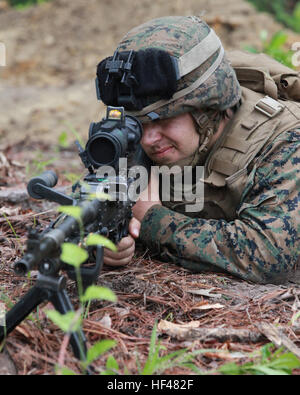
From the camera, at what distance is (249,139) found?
122 inches

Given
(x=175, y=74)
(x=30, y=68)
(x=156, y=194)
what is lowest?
(x=30, y=68)

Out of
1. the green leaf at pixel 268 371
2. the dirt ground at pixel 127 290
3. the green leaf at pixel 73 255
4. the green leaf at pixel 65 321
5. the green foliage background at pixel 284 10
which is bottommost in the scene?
the green foliage background at pixel 284 10

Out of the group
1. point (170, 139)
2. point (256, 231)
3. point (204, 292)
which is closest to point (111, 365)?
point (204, 292)

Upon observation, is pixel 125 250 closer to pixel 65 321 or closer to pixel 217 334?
pixel 217 334

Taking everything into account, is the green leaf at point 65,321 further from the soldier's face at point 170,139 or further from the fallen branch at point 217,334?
the soldier's face at point 170,139

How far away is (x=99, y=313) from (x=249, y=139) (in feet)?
5.00

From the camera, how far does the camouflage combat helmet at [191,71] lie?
9.64ft

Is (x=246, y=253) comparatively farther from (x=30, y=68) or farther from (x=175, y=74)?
(x=30, y=68)

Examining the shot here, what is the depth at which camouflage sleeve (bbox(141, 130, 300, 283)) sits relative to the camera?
2773mm

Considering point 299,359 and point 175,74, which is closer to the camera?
point 299,359

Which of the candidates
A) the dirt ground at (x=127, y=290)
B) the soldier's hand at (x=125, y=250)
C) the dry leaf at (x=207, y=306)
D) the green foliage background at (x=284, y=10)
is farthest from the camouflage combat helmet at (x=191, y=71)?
the green foliage background at (x=284, y=10)

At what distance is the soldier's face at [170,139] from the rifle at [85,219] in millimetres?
443
